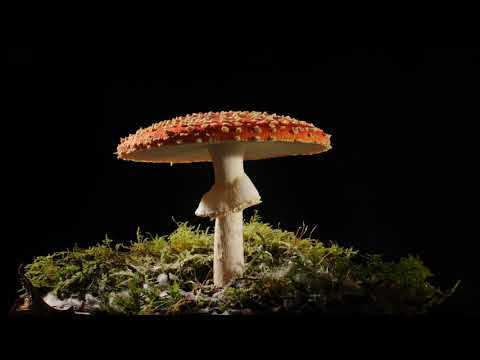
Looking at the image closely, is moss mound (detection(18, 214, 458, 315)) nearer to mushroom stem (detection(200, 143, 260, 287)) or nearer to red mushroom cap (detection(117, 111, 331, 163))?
mushroom stem (detection(200, 143, 260, 287))

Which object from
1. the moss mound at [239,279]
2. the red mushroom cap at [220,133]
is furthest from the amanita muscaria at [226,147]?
the moss mound at [239,279]

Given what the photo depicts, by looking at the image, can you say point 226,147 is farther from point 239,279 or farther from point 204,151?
point 239,279

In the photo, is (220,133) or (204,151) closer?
(220,133)

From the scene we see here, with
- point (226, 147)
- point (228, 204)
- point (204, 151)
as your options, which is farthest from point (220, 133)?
point (204, 151)

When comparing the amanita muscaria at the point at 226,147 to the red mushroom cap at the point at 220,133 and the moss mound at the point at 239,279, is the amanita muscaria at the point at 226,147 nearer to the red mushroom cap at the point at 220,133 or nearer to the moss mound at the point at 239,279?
the red mushroom cap at the point at 220,133

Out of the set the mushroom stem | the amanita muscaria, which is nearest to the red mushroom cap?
the amanita muscaria

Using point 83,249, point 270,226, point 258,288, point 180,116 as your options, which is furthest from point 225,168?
point 83,249

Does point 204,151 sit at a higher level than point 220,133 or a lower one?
lower
